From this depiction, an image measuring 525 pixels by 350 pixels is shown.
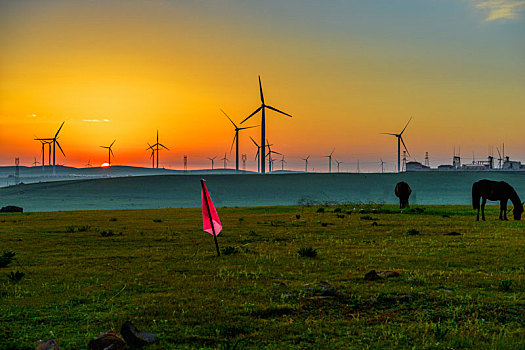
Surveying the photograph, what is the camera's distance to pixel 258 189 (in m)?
145

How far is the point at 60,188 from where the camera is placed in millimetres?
151500

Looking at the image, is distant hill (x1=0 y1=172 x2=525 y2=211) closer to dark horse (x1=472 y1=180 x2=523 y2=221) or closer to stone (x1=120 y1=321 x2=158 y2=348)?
dark horse (x1=472 y1=180 x2=523 y2=221)

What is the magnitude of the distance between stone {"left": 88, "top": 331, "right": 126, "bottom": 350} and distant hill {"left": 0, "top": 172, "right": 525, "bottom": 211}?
381 ft

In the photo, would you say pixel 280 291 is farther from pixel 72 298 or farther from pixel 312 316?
pixel 72 298

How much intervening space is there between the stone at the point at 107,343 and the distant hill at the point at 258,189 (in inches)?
4574

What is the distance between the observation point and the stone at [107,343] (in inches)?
317

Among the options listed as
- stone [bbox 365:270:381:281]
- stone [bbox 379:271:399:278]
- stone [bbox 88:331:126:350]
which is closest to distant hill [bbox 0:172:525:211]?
stone [bbox 379:271:399:278]

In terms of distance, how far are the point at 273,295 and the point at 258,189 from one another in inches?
5220

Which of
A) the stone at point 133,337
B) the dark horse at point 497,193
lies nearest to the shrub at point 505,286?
the stone at point 133,337

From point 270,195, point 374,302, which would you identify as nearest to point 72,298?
point 374,302

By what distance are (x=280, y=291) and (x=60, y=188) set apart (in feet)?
499

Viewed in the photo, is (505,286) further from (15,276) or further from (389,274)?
(15,276)

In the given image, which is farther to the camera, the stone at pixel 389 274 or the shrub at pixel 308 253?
the shrub at pixel 308 253

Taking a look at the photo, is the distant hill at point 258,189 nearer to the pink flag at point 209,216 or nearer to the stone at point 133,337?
the pink flag at point 209,216
